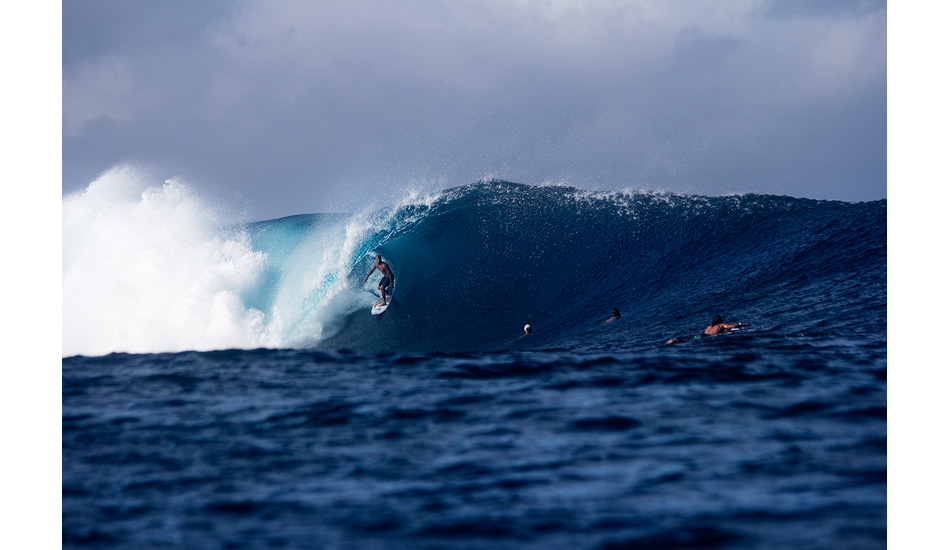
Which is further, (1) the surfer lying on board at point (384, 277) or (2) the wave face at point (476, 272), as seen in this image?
(1) the surfer lying on board at point (384, 277)

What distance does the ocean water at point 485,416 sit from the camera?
11.1 ft

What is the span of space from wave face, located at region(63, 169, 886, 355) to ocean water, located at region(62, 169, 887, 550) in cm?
7

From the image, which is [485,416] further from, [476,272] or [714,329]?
[476,272]

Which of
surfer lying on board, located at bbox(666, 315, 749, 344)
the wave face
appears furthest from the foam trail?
surfer lying on board, located at bbox(666, 315, 749, 344)

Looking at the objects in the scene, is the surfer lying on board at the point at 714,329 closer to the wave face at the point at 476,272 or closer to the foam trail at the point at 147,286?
the wave face at the point at 476,272

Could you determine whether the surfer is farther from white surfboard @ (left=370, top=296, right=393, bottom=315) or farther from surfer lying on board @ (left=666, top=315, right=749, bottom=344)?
white surfboard @ (left=370, top=296, right=393, bottom=315)

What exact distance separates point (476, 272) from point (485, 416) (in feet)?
31.6

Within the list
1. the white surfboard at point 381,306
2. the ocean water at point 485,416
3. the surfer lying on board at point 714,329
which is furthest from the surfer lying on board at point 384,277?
the surfer lying on board at point 714,329

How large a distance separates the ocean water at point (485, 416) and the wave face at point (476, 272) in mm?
74

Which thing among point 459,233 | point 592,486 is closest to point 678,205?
point 459,233

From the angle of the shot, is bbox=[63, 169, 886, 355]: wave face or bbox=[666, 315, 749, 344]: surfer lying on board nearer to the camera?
bbox=[666, 315, 749, 344]: surfer lying on board

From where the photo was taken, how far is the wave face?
11.9 metres

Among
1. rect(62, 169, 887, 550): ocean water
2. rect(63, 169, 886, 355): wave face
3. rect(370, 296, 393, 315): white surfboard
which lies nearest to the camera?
rect(62, 169, 887, 550): ocean water

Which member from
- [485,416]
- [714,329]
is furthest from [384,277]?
[485,416]
